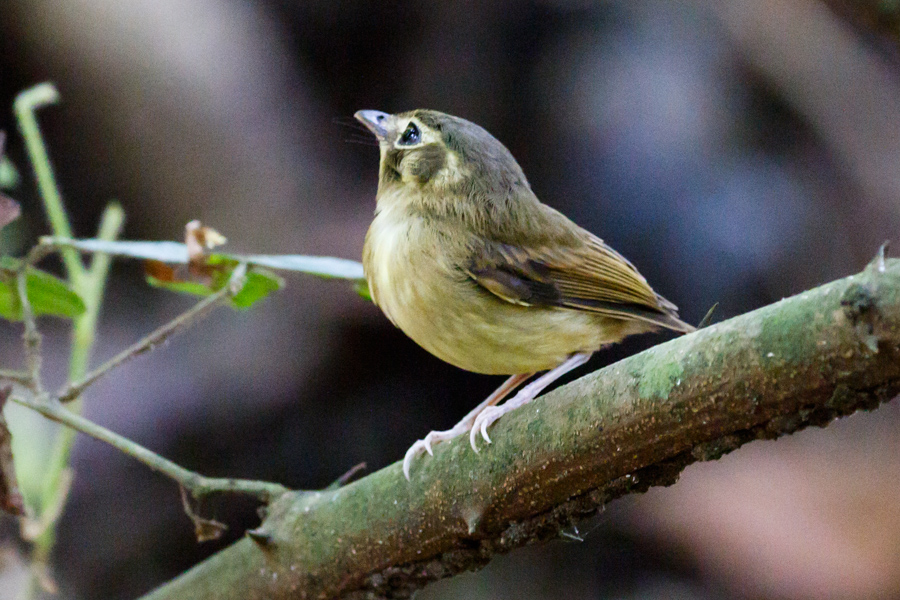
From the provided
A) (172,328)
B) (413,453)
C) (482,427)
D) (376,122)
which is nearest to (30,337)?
(172,328)

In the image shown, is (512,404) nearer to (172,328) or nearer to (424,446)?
(424,446)

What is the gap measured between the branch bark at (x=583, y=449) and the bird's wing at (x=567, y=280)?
528 mm

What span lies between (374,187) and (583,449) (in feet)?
9.67

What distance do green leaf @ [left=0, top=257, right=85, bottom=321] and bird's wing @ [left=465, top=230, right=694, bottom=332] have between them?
920 mm

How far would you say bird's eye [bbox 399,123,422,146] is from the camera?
2354mm

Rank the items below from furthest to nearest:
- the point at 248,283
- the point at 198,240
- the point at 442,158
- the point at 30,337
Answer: the point at 442,158
the point at 248,283
the point at 198,240
the point at 30,337

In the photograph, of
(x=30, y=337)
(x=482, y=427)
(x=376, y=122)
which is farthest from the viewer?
(x=376, y=122)

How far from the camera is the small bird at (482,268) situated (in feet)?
6.77

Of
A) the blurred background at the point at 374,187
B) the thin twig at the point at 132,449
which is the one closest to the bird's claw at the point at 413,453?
the thin twig at the point at 132,449

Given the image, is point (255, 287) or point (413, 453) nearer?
point (413, 453)

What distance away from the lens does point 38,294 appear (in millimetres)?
1950

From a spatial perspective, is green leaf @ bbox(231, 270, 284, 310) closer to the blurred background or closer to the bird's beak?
the bird's beak

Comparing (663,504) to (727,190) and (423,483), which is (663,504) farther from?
(423,483)

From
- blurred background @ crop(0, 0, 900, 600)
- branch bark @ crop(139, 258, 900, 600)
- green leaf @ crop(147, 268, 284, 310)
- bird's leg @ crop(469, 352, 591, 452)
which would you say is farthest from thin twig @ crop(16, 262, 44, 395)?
blurred background @ crop(0, 0, 900, 600)
